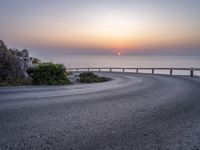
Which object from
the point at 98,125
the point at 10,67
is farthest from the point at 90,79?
the point at 98,125

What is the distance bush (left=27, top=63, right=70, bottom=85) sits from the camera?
56.8ft

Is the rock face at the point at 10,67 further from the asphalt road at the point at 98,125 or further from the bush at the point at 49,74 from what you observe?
the asphalt road at the point at 98,125

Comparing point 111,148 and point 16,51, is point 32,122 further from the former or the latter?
point 16,51

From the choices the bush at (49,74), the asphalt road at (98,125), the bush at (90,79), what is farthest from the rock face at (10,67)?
the asphalt road at (98,125)

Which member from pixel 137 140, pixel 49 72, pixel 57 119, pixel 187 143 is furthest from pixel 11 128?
pixel 49 72

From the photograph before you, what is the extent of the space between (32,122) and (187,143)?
13.4ft

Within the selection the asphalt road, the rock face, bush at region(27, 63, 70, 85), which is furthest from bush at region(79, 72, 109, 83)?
the asphalt road

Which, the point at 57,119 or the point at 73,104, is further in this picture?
the point at 73,104

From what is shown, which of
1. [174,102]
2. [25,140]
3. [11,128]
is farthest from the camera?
[174,102]

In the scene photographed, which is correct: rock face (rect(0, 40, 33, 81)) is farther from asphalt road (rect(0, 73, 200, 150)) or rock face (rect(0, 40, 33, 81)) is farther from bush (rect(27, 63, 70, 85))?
asphalt road (rect(0, 73, 200, 150))

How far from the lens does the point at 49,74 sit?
58.7 feet

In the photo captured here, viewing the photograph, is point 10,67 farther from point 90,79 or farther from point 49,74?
point 90,79

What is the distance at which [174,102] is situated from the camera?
381 inches

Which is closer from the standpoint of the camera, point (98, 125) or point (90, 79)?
point (98, 125)
